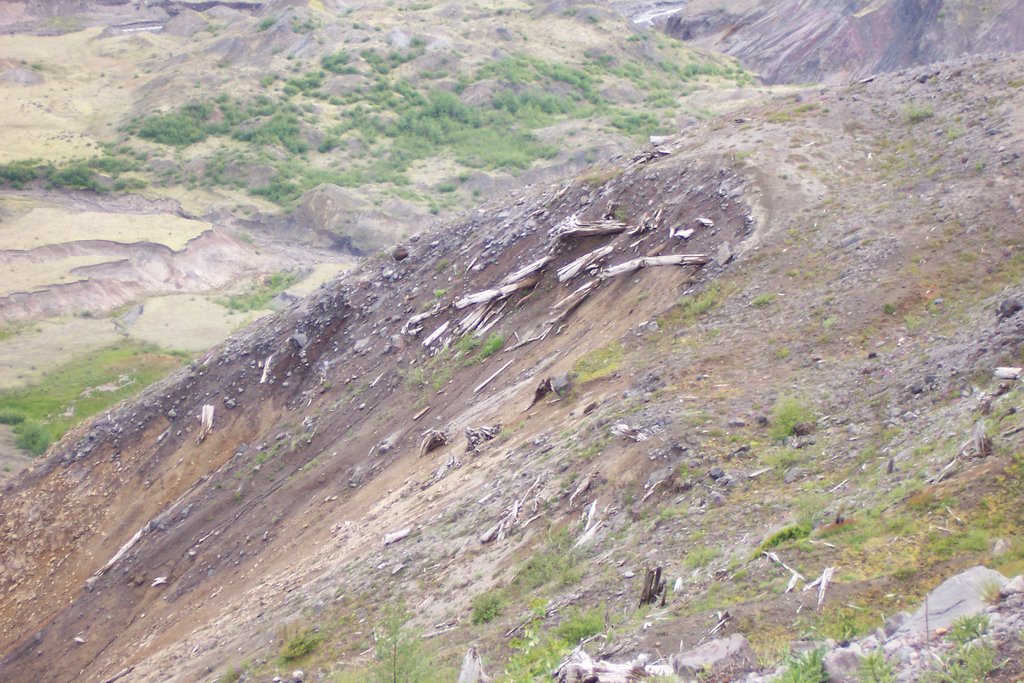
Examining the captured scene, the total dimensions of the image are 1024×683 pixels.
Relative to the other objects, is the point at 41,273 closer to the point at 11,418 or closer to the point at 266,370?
the point at 11,418

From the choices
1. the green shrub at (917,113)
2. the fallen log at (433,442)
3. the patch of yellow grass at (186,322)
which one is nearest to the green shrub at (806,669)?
the fallen log at (433,442)

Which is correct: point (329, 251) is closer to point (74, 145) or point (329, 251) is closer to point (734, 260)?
point (74, 145)

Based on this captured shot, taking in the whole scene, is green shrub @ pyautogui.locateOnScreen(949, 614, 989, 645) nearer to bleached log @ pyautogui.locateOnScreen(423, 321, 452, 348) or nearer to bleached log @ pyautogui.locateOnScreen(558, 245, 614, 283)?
bleached log @ pyautogui.locateOnScreen(558, 245, 614, 283)

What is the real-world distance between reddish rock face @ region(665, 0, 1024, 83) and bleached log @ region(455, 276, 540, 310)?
3008 cm

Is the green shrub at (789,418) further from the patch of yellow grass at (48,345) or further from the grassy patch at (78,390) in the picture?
the patch of yellow grass at (48,345)

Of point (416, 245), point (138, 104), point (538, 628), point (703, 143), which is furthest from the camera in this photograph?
point (138, 104)

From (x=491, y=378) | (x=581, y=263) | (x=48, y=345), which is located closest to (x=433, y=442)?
(x=491, y=378)

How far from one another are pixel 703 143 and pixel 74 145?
111ft

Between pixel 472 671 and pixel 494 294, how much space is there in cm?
899

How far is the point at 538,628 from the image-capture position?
26.9 ft

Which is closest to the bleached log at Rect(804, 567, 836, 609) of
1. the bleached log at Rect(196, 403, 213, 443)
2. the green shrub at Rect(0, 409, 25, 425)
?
the bleached log at Rect(196, 403, 213, 443)

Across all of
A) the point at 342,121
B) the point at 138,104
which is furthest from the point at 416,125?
the point at 138,104

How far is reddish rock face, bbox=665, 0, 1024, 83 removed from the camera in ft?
136

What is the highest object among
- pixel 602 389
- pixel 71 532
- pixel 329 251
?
pixel 602 389
